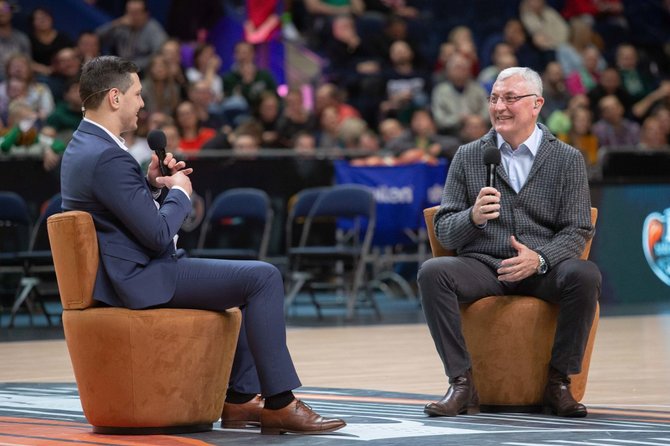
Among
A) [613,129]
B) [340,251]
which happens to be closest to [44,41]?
[340,251]

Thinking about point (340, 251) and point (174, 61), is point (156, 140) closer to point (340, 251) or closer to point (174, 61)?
point (340, 251)

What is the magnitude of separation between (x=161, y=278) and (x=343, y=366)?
288 centimetres

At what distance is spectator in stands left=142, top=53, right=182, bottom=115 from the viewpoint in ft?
43.9

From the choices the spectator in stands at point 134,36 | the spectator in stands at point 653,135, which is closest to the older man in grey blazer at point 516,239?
the spectator in stands at point 653,135

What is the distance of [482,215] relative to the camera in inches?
222

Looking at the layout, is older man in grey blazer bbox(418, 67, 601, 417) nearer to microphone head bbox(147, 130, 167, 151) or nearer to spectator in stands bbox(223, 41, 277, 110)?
microphone head bbox(147, 130, 167, 151)

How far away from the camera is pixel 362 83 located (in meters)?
15.5

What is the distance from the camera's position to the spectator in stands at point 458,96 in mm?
14773

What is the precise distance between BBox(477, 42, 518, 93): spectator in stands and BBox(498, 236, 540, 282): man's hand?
31.4 feet

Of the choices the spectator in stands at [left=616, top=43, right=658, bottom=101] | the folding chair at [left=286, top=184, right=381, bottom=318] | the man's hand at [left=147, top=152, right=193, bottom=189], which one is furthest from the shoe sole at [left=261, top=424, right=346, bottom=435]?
the spectator in stands at [left=616, top=43, right=658, bottom=101]

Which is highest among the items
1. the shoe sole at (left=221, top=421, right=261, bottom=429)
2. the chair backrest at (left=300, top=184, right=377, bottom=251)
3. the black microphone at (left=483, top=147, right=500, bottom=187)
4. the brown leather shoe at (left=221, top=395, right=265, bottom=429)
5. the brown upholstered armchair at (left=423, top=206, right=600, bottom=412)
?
the black microphone at (left=483, top=147, right=500, bottom=187)

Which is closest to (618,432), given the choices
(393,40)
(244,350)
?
(244,350)

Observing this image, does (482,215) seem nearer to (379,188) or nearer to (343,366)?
(343,366)

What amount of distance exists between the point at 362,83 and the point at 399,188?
3.36 m
